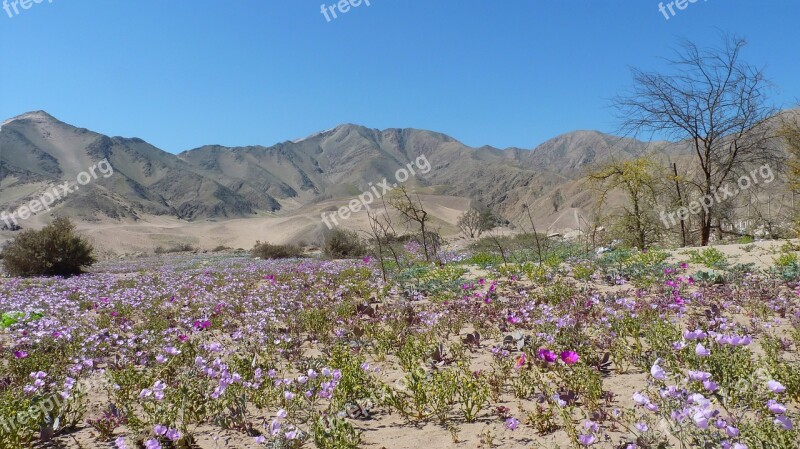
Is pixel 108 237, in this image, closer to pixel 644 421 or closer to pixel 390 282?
pixel 390 282

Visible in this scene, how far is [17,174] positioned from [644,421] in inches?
6487

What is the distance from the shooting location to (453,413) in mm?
3482

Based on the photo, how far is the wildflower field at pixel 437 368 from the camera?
2.85 m

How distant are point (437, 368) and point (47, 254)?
21.7 meters

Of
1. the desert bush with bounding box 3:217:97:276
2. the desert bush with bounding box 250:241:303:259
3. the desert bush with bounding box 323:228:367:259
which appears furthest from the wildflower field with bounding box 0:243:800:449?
the desert bush with bounding box 250:241:303:259

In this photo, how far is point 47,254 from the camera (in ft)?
64.9

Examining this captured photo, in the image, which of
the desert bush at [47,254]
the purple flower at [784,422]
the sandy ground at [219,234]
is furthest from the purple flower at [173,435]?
the sandy ground at [219,234]

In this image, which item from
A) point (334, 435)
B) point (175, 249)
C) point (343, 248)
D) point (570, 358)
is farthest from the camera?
point (175, 249)

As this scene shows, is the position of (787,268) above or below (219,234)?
below

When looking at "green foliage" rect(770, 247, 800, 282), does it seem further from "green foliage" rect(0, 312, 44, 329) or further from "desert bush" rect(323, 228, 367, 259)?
"desert bush" rect(323, 228, 367, 259)

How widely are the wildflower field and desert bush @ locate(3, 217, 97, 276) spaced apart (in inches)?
501

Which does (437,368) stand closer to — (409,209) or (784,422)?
(784,422)

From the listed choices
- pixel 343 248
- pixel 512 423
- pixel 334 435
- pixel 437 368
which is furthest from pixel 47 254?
pixel 512 423

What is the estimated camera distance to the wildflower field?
2.85 m
